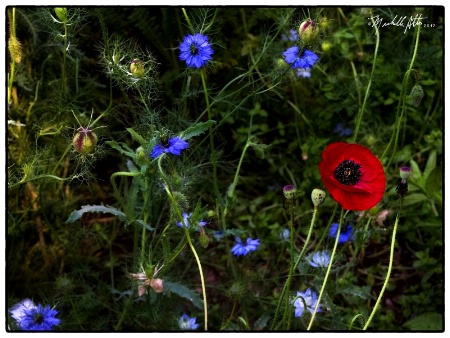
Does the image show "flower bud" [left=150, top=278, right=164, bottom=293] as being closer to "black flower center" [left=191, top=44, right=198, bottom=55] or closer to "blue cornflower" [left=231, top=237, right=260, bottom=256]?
"blue cornflower" [left=231, top=237, right=260, bottom=256]

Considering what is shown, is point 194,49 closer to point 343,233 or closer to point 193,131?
point 193,131

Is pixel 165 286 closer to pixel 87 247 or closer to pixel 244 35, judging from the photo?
pixel 87 247

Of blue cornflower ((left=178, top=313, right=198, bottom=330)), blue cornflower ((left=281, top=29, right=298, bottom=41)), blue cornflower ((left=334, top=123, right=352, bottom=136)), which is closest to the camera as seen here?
blue cornflower ((left=178, top=313, right=198, bottom=330))

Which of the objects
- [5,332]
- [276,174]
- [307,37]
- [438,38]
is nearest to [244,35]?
[276,174]

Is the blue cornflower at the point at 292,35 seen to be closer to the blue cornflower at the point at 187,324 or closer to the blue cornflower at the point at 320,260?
the blue cornflower at the point at 320,260

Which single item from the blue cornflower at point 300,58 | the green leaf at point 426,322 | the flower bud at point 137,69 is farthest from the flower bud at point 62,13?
the green leaf at point 426,322

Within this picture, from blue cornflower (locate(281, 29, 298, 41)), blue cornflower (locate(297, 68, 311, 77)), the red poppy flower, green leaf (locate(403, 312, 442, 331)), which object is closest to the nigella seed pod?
the red poppy flower

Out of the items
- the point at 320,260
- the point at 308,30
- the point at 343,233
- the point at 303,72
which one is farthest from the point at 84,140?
the point at 303,72
